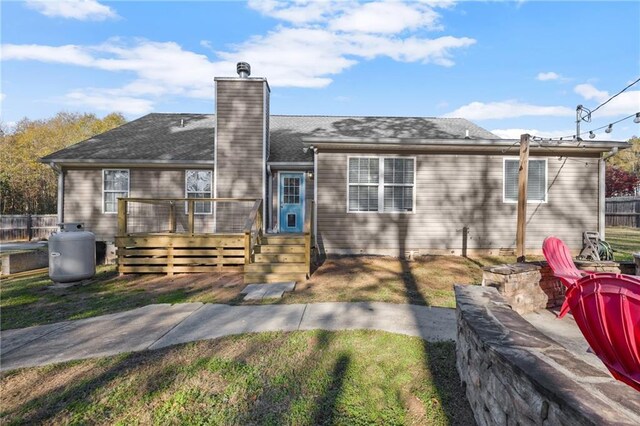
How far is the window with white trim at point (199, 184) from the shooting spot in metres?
11.1

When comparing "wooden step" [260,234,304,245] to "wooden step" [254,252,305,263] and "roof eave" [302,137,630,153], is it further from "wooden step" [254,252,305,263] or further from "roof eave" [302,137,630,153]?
"roof eave" [302,137,630,153]

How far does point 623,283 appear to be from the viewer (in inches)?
64.7

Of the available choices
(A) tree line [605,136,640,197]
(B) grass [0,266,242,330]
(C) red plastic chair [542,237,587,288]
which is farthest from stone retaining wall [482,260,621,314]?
(A) tree line [605,136,640,197]

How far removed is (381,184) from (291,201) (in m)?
3.11

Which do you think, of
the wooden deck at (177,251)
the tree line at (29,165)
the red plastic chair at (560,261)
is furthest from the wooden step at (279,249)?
the tree line at (29,165)

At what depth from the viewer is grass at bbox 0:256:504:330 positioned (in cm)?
516

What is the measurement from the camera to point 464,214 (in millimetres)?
9266

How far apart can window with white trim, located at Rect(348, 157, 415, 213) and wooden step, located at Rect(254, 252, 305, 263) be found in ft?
9.01

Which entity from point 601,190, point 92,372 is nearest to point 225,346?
point 92,372

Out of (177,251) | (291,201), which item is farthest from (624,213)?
(177,251)

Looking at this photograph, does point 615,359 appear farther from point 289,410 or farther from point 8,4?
point 8,4

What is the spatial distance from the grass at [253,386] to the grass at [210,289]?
Result: 6.26 ft

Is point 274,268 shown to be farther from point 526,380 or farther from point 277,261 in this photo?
point 526,380

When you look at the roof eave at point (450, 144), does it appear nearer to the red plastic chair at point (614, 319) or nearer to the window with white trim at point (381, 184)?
the window with white trim at point (381, 184)
